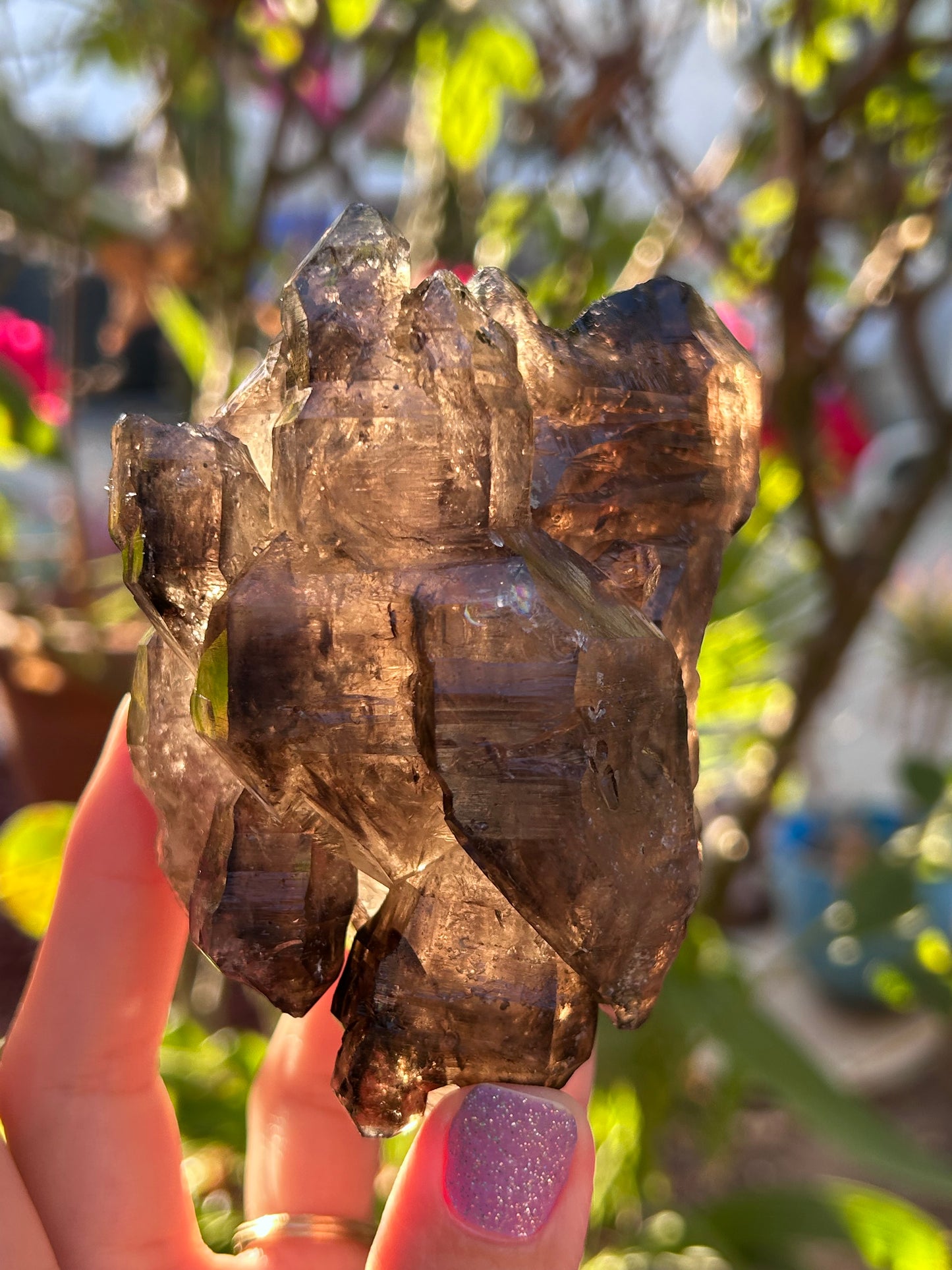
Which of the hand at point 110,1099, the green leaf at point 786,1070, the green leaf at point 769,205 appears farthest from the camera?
the green leaf at point 769,205

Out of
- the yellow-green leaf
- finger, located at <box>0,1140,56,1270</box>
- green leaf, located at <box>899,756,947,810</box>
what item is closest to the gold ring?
finger, located at <box>0,1140,56,1270</box>

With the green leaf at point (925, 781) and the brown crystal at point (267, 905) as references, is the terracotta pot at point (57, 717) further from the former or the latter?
the green leaf at point (925, 781)

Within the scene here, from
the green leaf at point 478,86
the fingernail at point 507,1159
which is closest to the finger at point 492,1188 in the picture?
the fingernail at point 507,1159

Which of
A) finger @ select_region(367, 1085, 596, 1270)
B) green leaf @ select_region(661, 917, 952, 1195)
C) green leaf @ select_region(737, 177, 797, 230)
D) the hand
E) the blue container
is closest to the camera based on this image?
finger @ select_region(367, 1085, 596, 1270)

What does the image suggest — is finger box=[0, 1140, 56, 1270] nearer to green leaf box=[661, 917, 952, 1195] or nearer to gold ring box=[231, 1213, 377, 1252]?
gold ring box=[231, 1213, 377, 1252]

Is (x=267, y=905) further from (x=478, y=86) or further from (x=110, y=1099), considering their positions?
(x=478, y=86)

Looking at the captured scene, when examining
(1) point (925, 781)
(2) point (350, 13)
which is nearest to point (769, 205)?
(2) point (350, 13)

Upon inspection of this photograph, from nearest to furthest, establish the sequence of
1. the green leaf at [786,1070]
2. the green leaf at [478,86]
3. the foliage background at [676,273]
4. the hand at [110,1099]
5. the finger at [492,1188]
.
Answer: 1. the finger at [492,1188]
2. the hand at [110,1099]
3. the green leaf at [786,1070]
4. the foliage background at [676,273]
5. the green leaf at [478,86]
